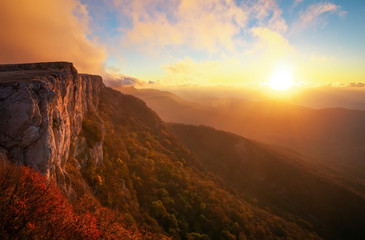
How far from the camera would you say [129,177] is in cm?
2181

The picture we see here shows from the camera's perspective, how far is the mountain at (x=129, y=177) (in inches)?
285

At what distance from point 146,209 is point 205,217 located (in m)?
8.92

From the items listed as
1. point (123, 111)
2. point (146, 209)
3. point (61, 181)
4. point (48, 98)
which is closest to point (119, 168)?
point (146, 209)

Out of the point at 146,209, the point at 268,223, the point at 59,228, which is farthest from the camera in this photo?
the point at 268,223

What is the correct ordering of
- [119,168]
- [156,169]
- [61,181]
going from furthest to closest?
[156,169] < [119,168] < [61,181]

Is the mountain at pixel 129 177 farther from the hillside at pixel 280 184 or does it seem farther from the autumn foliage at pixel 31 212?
the hillside at pixel 280 184

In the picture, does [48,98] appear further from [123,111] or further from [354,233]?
[354,233]

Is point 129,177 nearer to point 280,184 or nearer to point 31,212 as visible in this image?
point 31,212

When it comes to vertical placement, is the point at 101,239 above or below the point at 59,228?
below

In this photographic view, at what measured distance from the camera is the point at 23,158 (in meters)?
7.35

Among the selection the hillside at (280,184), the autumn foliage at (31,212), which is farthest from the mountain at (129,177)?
the hillside at (280,184)

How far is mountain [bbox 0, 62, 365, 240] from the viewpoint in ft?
23.8

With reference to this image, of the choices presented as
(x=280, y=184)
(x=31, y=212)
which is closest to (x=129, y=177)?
(x=31, y=212)

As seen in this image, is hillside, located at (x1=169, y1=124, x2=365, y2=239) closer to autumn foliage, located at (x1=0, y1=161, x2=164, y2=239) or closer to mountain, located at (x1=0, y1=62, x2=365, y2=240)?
mountain, located at (x1=0, y1=62, x2=365, y2=240)
